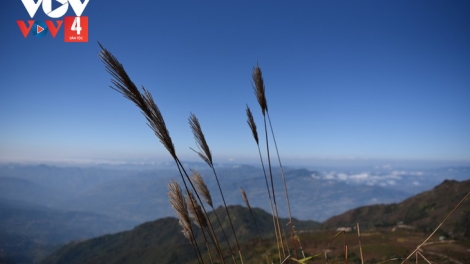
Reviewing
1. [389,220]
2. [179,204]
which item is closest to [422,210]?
[389,220]

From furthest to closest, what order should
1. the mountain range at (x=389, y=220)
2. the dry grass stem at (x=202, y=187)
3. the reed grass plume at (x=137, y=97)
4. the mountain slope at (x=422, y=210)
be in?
the mountain slope at (x=422, y=210)
the mountain range at (x=389, y=220)
the dry grass stem at (x=202, y=187)
the reed grass plume at (x=137, y=97)

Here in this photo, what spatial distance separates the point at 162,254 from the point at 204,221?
139 metres

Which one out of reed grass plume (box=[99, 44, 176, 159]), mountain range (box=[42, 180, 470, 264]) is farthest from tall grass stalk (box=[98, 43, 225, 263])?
mountain range (box=[42, 180, 470, 264])

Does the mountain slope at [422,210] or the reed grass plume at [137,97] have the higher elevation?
the reed grass plume at [137,97]

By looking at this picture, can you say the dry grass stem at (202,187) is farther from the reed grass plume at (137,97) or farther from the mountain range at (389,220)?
the mountain range at (389,220)

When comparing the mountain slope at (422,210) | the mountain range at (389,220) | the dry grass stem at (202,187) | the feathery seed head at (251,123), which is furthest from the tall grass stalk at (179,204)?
the mountain slope at (422,210)

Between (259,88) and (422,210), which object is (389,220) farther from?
(259,88)

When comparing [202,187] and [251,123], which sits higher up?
[251,123]

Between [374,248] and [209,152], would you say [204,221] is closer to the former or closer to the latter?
[209,152]

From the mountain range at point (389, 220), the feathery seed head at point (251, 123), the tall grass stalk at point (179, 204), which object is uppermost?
the feathery seed head at point (251, 123)

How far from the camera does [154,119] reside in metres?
1.66

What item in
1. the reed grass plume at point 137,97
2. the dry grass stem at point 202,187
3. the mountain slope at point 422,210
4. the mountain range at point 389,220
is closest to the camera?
the reed grass plume at point 137,97

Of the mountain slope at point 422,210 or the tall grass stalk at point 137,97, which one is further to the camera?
the mountain slope at point 422,210

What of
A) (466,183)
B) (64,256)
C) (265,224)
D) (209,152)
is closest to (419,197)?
(466,183)
